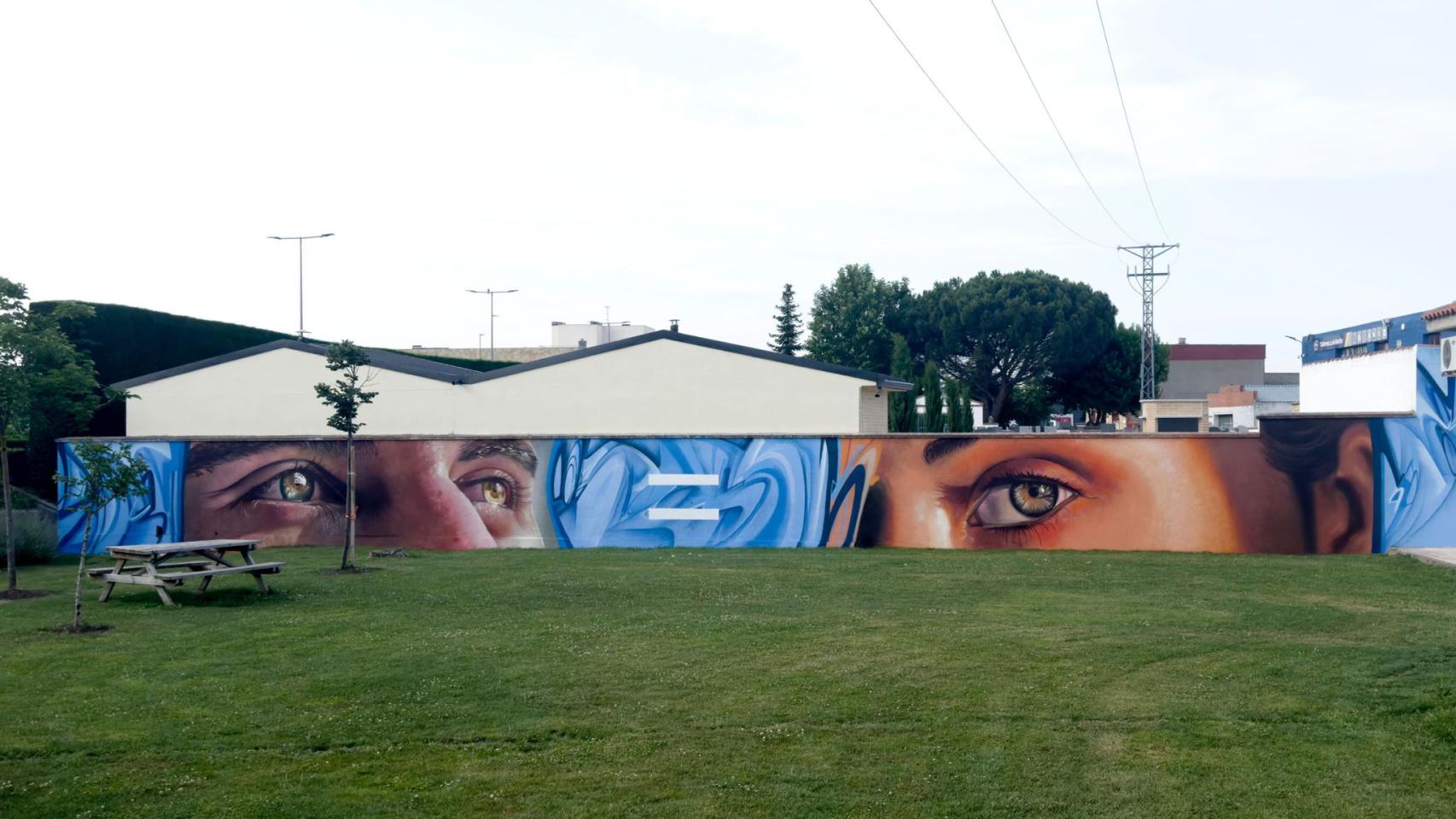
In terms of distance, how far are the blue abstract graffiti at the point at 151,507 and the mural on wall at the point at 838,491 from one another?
0.10 ft

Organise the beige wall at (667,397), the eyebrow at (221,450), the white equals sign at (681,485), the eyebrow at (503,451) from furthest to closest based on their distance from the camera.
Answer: the beige wall at (667,397) < the eyebrow at (221,450) < the eyebrow at (503,451) < the white equals sign at (681,485)

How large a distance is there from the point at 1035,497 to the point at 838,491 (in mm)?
3226

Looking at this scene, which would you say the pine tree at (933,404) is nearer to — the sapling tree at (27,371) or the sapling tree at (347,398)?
the sapling tree at (347,398)

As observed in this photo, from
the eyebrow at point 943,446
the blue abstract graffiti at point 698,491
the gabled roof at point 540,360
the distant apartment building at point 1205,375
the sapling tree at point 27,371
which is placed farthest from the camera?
the distant apartment building at point 1205,375

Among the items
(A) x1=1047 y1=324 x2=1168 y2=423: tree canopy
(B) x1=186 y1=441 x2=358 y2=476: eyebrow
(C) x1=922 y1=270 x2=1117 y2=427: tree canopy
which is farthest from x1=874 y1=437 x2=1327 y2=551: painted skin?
(A) x1=1047 y1=324 x2=1168 y2=423: tree canopy

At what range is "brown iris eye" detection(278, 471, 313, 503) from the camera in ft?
69.7

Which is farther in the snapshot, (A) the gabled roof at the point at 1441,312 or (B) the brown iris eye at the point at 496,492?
(A) the gabled roof at the point at 1441,312

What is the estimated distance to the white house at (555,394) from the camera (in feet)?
95.4

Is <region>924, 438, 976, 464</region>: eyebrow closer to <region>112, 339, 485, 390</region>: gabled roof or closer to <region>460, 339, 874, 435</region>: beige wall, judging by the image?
<region>460, 339, 874, 435</region>: beige wall

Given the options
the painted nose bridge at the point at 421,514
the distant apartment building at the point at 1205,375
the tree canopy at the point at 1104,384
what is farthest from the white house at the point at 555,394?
the distant apartment building at the point at 1205,375

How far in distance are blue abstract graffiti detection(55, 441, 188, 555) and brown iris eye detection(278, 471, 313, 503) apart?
6.06ft

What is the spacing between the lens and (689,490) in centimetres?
2033

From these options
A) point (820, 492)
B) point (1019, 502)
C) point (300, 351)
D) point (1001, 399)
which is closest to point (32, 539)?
point (300, 351)

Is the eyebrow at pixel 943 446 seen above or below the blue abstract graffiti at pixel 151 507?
above
